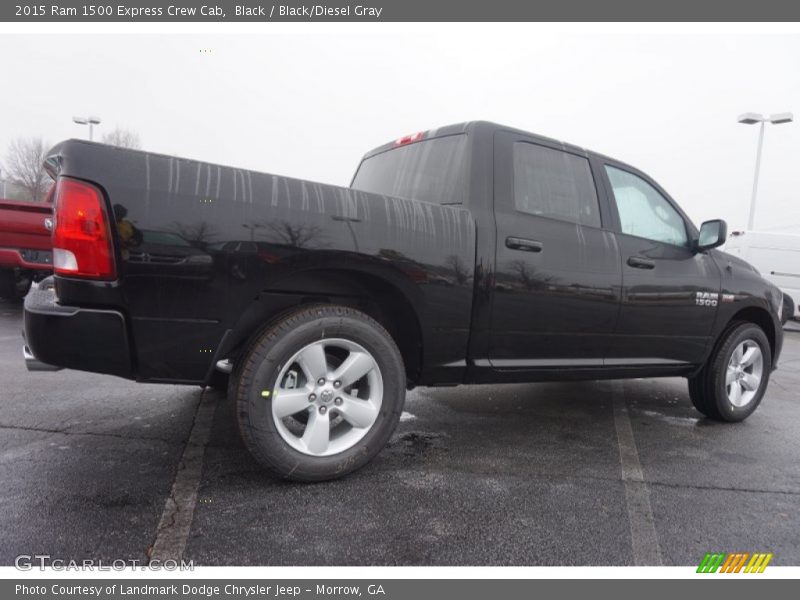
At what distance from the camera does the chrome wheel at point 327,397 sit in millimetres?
2375

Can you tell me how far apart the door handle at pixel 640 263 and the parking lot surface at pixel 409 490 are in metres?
1.11

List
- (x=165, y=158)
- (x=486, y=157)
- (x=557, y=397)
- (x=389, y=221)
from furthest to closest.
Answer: (x=557, y=397), (x=486, y=157), (x=389, y=221), (x=165, y=158)

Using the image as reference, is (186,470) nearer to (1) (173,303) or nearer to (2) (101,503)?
(2) (101,503)

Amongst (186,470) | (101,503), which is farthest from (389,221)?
(101,503)

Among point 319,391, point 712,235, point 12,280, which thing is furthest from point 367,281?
point 12,280

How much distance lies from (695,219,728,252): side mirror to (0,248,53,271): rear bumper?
21.2 ft

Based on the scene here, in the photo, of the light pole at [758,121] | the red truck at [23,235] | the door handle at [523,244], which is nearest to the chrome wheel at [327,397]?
the door handle at [523,244]

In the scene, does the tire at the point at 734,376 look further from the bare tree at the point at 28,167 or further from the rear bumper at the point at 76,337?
the bare tree at the point at 28,167

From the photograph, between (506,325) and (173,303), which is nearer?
(173,303)

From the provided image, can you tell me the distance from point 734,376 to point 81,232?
13.9ft

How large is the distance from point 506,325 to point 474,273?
0.36m

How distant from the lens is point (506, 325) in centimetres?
287

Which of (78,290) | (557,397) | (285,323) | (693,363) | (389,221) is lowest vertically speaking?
(557,397)

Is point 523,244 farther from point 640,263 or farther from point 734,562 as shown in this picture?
point 734,562
